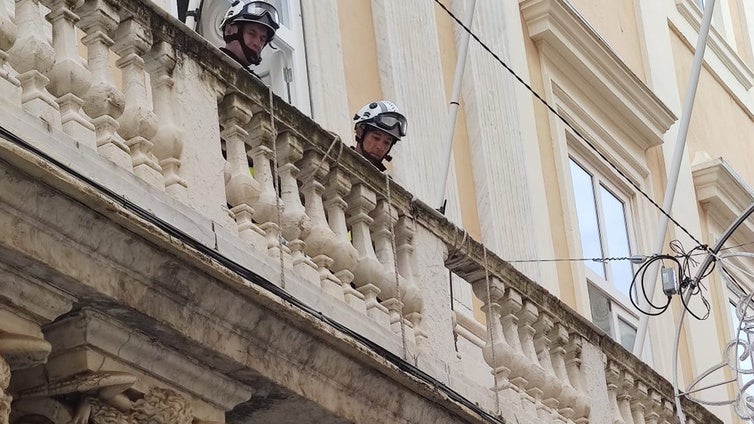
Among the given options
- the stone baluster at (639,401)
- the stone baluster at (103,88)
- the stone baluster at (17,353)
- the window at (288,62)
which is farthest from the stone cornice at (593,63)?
the stone baluster at (17,353)

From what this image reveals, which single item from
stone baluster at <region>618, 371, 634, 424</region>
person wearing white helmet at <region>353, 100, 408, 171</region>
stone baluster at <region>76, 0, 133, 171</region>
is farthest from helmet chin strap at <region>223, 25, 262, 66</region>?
stone baluster at <region>618, 371, 634, 424</region>

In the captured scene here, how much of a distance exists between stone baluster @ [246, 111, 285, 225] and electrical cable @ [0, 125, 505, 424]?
44cm

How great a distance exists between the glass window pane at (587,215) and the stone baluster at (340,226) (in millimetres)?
7404

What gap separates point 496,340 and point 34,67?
356 centimetres

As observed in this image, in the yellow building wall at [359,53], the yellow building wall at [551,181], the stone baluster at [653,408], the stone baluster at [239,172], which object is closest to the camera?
the stone baluster at [239,172]

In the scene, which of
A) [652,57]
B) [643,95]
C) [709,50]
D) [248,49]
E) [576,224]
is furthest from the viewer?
[709,50]

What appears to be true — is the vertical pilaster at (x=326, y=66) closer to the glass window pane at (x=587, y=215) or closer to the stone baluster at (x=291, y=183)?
the glass window pane at (x=587, y=215)

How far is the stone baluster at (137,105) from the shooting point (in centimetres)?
814

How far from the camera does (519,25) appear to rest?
16.5m

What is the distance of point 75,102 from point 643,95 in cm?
1071

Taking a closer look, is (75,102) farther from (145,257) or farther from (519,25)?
(519,25)

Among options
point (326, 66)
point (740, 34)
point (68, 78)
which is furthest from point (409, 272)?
point (740, 34)

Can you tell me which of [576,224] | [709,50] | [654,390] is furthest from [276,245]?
[709,50]

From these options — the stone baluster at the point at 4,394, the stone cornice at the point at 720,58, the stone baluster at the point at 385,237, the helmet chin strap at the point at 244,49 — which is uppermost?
the stone cornice at the point at 720,58
